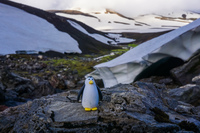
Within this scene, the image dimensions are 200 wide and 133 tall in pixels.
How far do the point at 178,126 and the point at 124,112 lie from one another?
1.22m

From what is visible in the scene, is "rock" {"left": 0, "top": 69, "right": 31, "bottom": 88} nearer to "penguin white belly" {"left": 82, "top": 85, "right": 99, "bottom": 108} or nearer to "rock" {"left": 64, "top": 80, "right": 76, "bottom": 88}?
"rock" {"left": 64, "top": 80, "right": 76, "bottom": 88}

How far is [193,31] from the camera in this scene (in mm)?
9141

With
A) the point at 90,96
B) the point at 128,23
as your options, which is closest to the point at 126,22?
the point at 128,23

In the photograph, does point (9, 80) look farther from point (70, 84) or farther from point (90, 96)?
point (90, 96)

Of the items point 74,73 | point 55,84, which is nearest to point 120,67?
point 55,84

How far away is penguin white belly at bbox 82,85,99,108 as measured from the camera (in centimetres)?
419

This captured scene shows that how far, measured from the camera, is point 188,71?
9273 mm

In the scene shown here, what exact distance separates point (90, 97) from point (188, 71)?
7.24 metres

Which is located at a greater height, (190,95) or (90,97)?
(90,97)

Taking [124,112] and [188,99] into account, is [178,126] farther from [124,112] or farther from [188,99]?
[188,99]

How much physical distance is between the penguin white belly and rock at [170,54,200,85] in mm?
6573

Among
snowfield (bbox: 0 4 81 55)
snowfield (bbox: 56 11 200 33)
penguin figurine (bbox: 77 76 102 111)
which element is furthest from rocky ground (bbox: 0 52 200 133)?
snowfield (bbox: 56 11 200 33)

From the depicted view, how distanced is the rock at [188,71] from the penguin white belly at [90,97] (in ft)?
21.6

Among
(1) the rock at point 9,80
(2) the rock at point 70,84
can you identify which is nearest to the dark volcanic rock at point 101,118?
(1) the rock at point 9,80
